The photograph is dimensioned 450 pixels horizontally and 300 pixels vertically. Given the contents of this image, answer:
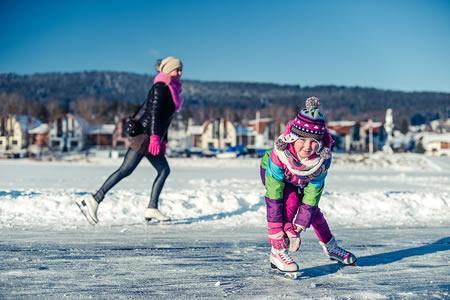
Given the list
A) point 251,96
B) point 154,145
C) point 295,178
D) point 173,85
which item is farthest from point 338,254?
point 251,96

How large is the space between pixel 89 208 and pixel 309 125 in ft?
10.1

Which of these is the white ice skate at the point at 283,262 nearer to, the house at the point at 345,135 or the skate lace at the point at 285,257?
the skate lace at the point at 285,257

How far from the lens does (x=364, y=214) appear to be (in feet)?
25.4

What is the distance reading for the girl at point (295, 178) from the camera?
3828mm

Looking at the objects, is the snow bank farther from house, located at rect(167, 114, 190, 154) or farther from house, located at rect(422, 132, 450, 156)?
house, located at rect(167, 114, 190, 154)

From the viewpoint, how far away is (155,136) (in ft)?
20.2

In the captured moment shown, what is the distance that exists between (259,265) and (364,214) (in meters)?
3.91

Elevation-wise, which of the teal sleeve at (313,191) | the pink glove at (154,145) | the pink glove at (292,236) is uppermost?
the pink glove at (154,145)

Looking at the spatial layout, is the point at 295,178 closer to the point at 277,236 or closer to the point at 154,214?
the point at 277,236

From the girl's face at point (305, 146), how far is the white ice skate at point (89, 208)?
2.95 m

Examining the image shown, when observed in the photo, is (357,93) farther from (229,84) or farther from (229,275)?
(229,275)

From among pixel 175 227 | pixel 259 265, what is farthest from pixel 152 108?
pixel 259 265

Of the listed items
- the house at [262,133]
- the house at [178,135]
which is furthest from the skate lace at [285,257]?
the house at [262,133]

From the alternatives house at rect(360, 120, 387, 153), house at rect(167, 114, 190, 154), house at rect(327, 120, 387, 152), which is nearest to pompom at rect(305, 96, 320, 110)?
house at rect(167, 114, 190, 154)
